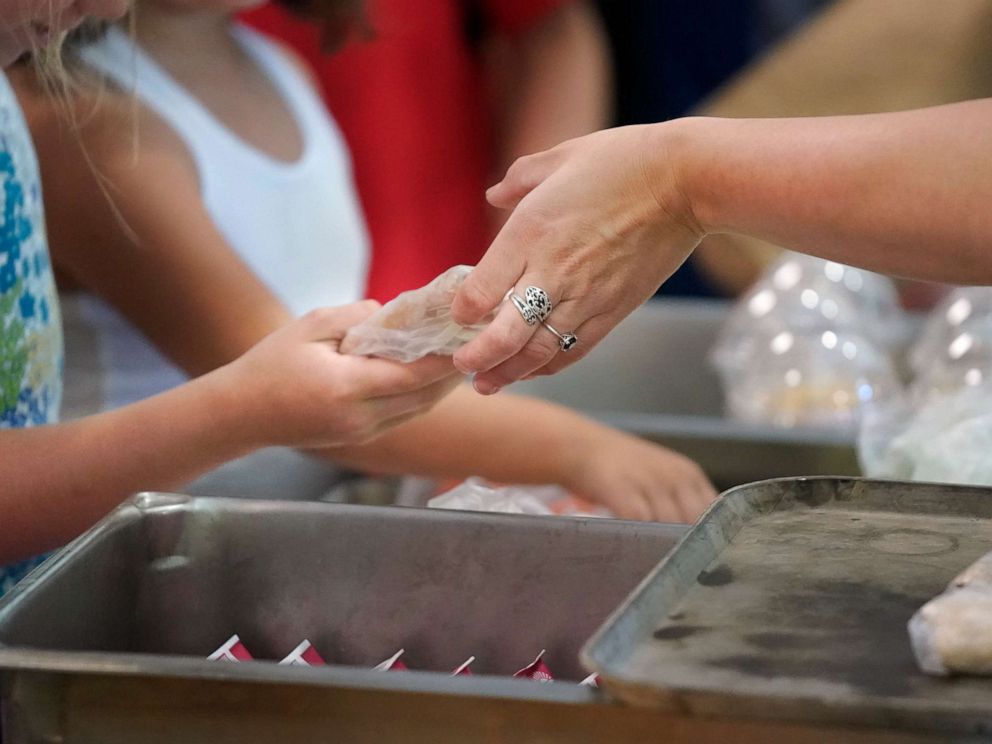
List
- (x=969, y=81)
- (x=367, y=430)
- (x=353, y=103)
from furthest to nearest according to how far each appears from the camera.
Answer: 1. (x=969, y=81)
2. (x=353, y=103)
3. (x=367, y=430)

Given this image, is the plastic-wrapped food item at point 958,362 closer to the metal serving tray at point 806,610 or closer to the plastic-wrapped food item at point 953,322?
the plastic-wrapped food item at point 953,322

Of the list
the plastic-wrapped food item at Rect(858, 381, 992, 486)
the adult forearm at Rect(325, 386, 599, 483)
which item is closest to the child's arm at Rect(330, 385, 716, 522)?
the adult forearm at Rect(325, 386, 599, 483)

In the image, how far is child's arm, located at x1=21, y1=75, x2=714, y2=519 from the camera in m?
1.29

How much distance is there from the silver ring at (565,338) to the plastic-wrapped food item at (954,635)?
1.15 ft

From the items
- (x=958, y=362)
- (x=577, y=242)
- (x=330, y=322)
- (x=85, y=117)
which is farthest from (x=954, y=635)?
(x=958, y=362)

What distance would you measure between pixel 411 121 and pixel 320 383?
1486 millimetres

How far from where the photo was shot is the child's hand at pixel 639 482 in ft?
4.24

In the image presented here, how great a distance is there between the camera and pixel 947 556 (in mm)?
804

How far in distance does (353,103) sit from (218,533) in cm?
159

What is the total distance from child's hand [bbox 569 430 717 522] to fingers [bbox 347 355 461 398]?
371 mm

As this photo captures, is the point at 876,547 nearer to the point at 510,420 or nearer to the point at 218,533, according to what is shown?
the point at 218,533

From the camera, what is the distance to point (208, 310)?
1.32 m

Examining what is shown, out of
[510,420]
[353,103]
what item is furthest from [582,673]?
[353,103]

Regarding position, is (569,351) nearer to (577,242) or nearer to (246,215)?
(577,242)
